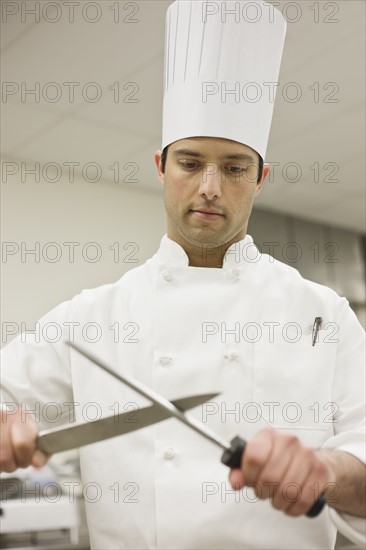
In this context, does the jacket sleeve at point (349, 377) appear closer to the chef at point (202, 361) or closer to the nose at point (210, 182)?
the chef at point (202, 361)

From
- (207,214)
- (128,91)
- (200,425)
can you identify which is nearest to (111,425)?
(200,425)

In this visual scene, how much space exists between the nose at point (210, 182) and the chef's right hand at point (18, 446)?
41 cm

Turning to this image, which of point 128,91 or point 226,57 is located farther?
point 128,91

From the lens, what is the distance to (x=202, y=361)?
0.97 meters

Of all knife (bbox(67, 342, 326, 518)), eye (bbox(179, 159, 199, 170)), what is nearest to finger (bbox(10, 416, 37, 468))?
knife (bbox(67, 342, 326, 518))

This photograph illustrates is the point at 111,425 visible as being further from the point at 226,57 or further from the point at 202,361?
the point at 226,57

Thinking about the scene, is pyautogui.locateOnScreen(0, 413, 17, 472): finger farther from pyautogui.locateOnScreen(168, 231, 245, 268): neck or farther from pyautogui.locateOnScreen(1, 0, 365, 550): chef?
pyautogui.locateOnScreen(168, 231, 245, 268): neck

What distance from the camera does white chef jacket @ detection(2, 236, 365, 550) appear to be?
0.89 metres

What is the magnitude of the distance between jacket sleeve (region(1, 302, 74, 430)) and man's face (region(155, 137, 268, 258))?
A: 240 mm

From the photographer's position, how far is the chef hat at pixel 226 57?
114 cm

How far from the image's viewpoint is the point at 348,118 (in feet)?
9.70

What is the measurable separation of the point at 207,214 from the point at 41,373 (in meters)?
0.33

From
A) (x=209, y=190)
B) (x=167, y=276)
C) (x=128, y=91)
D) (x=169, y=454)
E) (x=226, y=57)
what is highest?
(x=128, y=91)

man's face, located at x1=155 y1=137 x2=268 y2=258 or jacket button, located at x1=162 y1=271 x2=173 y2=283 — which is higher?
man's face, located at x1=155 y1=137 x2=268 y2=258
